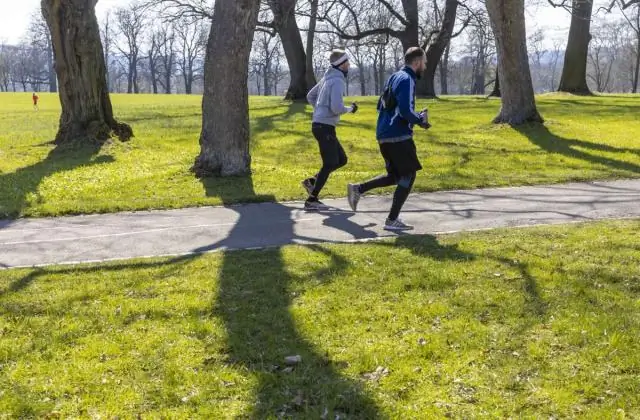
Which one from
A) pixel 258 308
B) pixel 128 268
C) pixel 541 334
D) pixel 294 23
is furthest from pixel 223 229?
pixel 294 23

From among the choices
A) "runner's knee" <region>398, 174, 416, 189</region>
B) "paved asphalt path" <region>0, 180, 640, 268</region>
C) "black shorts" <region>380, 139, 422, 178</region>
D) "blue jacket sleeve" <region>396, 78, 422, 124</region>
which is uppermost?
"blue jacket sleeve" <region>396, 78, 422, 124</region>

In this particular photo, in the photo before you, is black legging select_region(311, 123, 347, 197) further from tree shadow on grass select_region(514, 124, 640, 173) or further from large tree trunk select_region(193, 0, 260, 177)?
tree shadow on grass select_region(514, 124, 640, 173)

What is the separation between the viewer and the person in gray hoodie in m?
8.00

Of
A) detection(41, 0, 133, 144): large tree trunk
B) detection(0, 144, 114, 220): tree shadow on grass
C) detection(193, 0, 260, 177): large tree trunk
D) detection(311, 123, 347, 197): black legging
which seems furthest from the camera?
detection(41, 0, 133, 144): large tree trunk

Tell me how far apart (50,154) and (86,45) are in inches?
97.1

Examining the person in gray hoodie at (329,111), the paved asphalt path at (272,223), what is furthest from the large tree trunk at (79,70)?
the person in gray hoodie at (329,111)

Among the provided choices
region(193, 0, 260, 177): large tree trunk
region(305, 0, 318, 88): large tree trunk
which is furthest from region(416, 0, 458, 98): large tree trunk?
region(193, 0, 260, 177): large tree trunk

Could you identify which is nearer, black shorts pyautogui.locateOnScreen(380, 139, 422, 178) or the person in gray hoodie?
black shorts pyautogui.locateOnScreen(380, 139, 422, 178)

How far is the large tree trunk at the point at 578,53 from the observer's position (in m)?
27.6

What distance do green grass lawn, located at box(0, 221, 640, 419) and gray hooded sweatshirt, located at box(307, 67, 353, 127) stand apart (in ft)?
7.71

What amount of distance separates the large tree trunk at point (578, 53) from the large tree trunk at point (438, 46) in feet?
16.6

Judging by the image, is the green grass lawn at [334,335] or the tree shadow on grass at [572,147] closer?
the green grass lawn at [334,335]

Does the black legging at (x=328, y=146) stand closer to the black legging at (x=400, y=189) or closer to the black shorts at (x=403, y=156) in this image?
the black legging at (x=400, y=189)

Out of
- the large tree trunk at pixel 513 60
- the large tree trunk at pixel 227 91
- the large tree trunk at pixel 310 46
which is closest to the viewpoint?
the large tree trunk at pixel 227 91
